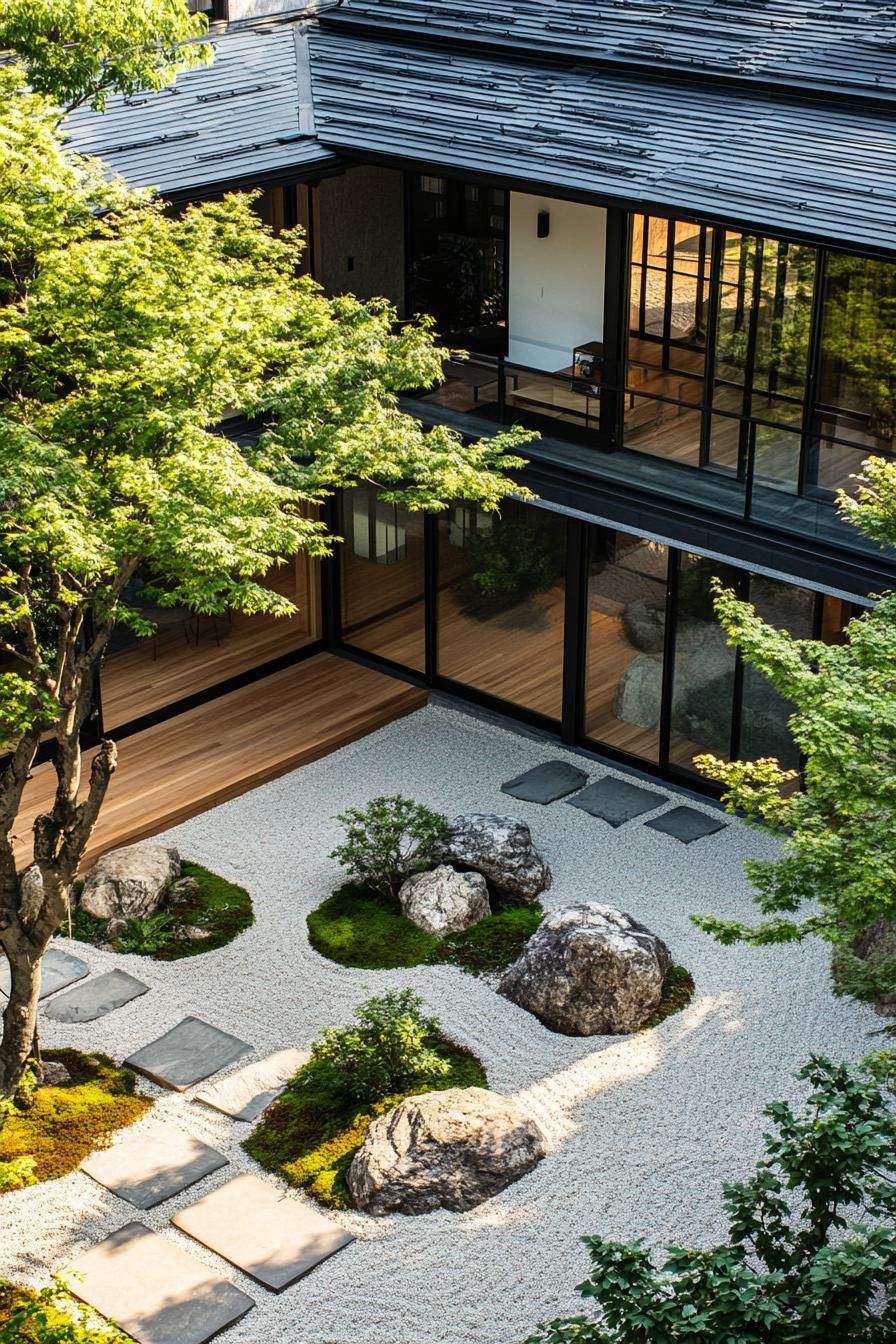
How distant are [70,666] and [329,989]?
394 cm

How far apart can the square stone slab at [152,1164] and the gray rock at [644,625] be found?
7849 mm

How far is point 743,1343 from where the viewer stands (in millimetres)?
8453

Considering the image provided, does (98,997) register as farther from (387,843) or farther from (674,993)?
(674,993)

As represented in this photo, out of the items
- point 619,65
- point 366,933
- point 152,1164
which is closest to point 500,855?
point 366,933

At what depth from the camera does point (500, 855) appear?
16312mm

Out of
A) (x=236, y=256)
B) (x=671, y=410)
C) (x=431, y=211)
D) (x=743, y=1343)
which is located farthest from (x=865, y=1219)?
(x=431, y=211)

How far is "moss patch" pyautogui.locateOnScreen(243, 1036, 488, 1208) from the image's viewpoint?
12633 millimetres

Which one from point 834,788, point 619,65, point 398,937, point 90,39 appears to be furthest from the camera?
point 619,65

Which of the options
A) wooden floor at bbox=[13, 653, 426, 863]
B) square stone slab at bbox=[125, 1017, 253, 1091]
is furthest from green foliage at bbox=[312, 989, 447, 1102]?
wooden floor at bbox=[13, 653, 426, 863]

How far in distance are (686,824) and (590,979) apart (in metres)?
3.73

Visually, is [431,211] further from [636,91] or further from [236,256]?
[236,256]

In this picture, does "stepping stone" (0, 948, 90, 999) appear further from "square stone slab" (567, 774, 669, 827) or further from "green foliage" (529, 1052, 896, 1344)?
"green foliage" (529, 1052, 896, 1344)

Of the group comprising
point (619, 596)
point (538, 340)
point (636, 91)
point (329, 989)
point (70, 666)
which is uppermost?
point (636, 91)

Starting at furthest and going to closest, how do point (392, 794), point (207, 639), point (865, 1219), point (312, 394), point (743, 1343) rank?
point (207, 639) < point (392, 794) < point (312, 394) < point (865, 1219) < point (743, 1343)
